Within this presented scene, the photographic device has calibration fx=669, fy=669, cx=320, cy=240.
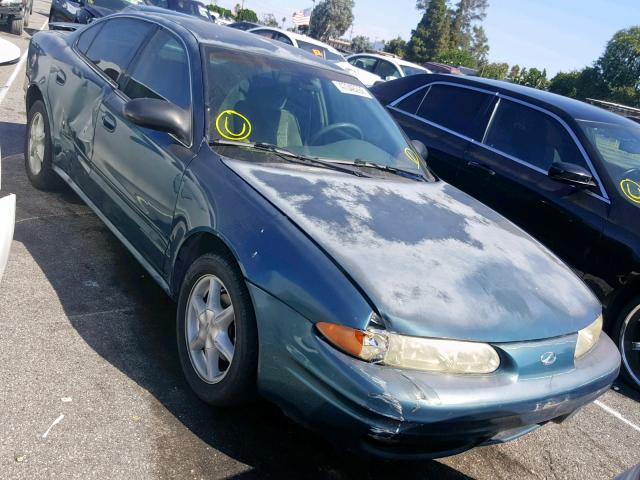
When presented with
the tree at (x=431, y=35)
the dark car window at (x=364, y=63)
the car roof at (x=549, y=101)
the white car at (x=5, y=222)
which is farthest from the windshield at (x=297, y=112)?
the tree at (x=431, y=35)

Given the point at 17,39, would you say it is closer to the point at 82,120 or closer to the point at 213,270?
the point at 82,120

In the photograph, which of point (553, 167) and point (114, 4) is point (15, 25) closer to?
point (114, 4)

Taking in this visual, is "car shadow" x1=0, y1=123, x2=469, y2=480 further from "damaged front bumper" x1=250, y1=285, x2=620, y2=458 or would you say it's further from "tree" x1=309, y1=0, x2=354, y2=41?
"tree" x1=309, y1=0, x2=354, y2=41

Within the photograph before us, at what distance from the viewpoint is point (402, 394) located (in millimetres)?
2264

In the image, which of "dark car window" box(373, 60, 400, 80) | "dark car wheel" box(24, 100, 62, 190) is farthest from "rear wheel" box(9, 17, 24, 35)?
"dark car wheel" box(24, 100, 62, 190)

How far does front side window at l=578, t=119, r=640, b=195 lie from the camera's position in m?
4.67

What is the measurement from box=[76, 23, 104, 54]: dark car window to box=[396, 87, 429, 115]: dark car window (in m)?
2.78

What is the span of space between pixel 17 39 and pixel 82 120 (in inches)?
488

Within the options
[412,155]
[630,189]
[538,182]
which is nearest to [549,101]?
[538,182]

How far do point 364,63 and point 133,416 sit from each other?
17330mm

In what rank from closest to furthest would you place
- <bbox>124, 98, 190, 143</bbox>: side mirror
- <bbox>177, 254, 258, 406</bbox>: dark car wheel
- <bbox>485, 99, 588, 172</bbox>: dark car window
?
<bbox>177, 254, 258, 406</bbox>: dark car wheel
<bbox>124, 98, 190, 143</bbox>: side mirror
<bbox>485, 99, 588, 172</bbox>: dark car window

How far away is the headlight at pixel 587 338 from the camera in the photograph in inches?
111

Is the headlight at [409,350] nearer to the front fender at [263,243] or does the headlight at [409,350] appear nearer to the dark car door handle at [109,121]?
the front fender at [263,243]

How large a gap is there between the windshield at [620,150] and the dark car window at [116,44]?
327 centimetres
